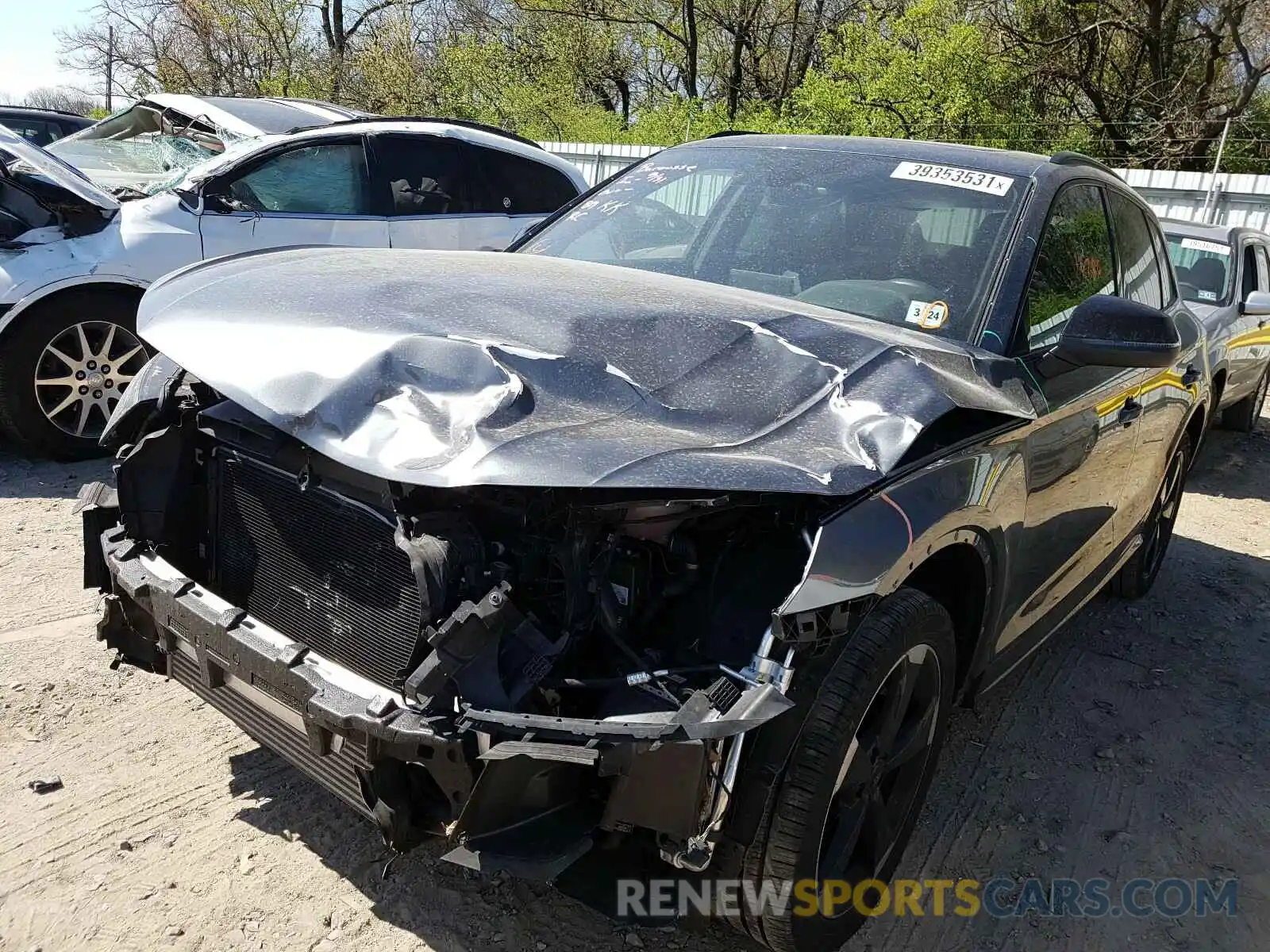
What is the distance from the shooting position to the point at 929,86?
1730 centimetres

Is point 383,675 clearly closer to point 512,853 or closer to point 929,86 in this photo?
point 512,853

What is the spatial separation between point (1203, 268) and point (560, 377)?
8027 millimetres

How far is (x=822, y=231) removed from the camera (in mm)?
3326

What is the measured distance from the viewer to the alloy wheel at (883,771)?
96.5 inches

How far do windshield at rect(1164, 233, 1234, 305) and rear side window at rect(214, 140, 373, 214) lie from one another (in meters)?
6.28

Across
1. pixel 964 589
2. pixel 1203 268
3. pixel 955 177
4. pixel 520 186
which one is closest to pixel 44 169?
pixel 520 186

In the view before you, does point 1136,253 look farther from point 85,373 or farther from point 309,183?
point 85,373

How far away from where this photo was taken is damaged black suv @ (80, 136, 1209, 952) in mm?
2002

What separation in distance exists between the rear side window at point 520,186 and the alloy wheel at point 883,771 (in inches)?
210

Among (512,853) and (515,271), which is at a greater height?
(515,271)

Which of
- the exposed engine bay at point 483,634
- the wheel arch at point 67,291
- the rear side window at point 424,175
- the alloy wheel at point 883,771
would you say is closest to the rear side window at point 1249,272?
the rear side window at point 424,175

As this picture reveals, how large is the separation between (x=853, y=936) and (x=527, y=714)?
1.32m

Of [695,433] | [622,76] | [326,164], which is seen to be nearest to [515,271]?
[695,433]

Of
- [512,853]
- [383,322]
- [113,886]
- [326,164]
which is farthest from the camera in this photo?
[326,164]
